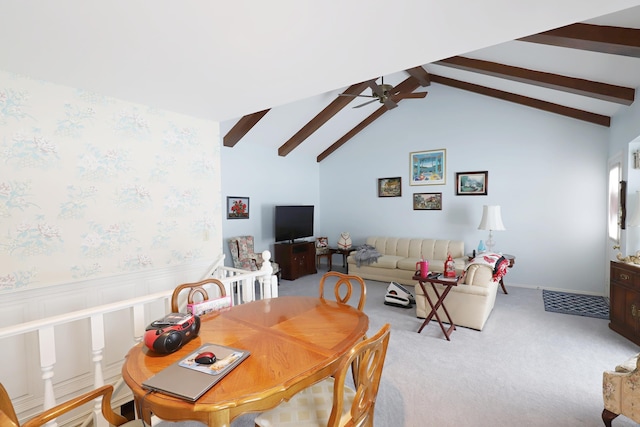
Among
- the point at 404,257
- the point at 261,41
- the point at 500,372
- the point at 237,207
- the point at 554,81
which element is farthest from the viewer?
the point at 404,257

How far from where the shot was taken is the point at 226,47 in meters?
1.86

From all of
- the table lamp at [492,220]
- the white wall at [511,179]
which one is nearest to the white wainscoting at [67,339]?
the table lamp at [492,220]

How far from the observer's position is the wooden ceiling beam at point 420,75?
5279 mm

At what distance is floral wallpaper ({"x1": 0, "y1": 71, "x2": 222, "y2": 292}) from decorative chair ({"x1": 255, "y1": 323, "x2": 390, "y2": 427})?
1.97 metres

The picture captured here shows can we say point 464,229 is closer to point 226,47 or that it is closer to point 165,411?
point 226,47

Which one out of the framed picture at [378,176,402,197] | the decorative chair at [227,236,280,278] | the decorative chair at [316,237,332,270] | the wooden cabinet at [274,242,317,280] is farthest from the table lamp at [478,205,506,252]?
the decorative chair at [227,236,280,278]

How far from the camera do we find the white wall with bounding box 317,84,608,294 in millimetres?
4848

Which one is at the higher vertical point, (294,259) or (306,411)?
(306,411)

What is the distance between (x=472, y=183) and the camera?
576 centimetres

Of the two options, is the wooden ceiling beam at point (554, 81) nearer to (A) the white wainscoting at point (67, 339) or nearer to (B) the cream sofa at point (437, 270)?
(B) the cream sofa at point (437, 270)

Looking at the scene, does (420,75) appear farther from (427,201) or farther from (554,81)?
(427,201)

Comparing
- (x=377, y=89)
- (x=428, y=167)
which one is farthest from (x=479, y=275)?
(x=428, y=167)

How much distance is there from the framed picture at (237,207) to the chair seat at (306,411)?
4361mm

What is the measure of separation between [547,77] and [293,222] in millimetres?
4649
